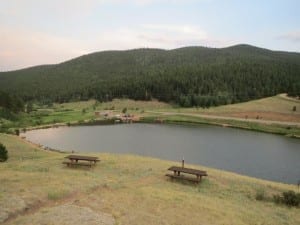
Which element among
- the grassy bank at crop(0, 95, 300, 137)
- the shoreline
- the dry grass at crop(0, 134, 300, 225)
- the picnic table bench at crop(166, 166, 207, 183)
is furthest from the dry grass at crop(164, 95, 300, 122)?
the dry grass at crop(0, 134, 300, 225)

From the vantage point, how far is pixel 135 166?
29.8 m

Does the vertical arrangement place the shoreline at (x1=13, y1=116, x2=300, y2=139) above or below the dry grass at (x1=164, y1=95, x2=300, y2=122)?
below

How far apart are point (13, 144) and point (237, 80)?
525 feet

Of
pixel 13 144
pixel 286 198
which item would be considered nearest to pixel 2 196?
pixel 286 198

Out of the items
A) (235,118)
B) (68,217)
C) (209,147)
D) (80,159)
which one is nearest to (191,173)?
(80,159)

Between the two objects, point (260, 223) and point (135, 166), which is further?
point (135, 166)

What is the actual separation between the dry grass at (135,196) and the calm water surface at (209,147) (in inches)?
898

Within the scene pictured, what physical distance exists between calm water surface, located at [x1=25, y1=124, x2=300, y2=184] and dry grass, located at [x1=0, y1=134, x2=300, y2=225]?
2280 centimetres

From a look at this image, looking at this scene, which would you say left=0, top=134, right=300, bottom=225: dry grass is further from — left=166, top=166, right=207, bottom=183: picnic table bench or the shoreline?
the shoreline

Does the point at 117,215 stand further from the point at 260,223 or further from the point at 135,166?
the point at 135,166

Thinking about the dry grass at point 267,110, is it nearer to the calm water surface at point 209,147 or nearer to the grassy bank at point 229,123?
the grassy bank at point 229,123

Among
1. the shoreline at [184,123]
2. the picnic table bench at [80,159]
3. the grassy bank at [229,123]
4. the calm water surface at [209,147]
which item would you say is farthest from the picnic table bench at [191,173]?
the grassy bank at [229,123]

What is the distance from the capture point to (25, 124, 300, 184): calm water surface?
50.8 m

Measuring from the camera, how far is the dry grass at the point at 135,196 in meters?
16.6
